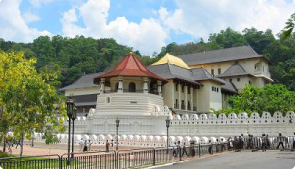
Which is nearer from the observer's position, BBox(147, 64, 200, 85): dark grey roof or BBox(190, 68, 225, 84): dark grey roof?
BBox(147, 64, 200, 85): dark grey roof

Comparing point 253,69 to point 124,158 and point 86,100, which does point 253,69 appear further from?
point 124,158

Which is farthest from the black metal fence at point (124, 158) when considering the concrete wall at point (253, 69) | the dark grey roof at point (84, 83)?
the dark grey roof at point (84, 83)

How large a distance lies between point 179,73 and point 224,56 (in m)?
23.3

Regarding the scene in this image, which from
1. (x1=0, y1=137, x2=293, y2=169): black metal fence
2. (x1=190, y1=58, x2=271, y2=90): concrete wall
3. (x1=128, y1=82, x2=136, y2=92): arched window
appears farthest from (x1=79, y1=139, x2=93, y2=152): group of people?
(x1=190, y1=58, x2=271, y2=90): concrete wall

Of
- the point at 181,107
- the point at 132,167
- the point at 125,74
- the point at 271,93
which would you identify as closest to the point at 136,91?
the point at 125,74

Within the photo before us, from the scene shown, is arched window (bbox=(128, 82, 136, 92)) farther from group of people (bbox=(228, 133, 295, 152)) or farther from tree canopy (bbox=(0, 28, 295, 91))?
tree canopy (bbox=(0, 28, 295, 91))

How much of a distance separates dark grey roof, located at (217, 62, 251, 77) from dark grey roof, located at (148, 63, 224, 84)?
12.2 metres

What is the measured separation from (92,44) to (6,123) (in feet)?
353

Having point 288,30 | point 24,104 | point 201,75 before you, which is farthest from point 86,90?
point 288,30

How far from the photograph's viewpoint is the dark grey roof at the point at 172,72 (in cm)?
4737

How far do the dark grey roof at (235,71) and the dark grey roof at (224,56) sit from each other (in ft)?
5.24

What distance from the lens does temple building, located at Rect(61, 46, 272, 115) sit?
41438 millimetres

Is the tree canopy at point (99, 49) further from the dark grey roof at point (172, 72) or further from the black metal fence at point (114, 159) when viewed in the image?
the black metal fence at point (114, 159)

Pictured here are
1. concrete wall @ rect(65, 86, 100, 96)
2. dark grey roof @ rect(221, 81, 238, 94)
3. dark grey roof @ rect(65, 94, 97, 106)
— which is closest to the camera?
dark grey roof @ rect(221, 81, 238, 94)
